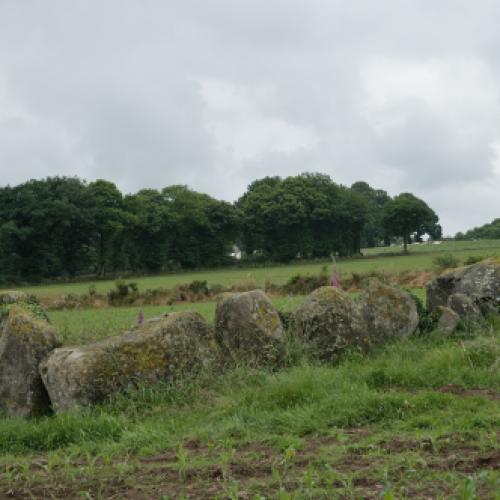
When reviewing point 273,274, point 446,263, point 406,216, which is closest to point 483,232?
point 406,216

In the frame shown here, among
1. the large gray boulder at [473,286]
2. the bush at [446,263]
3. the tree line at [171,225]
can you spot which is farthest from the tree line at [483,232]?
the large gray boulder at [473,286]

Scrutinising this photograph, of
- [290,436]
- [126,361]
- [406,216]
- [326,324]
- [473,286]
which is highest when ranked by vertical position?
[406,216]

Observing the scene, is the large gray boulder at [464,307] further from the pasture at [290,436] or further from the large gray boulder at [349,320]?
the pasture at [290,436]

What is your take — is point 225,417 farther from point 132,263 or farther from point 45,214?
point 132,263

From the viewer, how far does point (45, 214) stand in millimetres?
79750

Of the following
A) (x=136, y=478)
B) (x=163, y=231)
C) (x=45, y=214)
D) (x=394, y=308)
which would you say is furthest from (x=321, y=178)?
(x=136, y=478)

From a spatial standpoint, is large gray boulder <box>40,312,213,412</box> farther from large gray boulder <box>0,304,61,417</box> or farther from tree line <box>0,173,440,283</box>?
tree line <box>0,173,440,283</box>

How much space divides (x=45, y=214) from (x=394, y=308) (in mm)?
74017

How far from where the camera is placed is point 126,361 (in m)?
8.80

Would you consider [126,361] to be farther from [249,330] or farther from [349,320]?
[349,320]

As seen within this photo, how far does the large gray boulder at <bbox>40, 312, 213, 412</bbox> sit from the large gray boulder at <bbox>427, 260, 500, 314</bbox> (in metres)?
6.37

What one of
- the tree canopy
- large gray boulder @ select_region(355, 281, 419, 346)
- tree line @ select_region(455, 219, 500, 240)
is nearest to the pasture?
large gray boulder @ select_region(355, 281, 419, 346)

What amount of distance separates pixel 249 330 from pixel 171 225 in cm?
8464

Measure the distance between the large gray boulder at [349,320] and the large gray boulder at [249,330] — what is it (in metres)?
0.59
